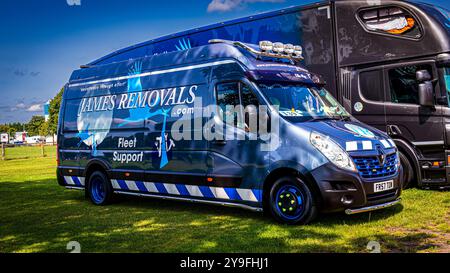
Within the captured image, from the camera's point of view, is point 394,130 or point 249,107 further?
point 394,130

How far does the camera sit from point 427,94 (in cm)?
967

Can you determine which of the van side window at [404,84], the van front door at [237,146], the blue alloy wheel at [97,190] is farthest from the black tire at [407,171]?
the blue alloy wheel at [97,190]

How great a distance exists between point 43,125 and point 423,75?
93.4m

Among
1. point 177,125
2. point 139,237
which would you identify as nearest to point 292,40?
point 177,125

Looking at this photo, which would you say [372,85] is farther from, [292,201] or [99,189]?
[99,189]

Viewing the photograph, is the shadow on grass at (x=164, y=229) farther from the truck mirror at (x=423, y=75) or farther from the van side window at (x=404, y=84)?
the truck mirror at (x=423, y=75)

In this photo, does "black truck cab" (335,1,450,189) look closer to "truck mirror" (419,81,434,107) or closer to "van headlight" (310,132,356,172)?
"truck mirror" (419,81,434,107)

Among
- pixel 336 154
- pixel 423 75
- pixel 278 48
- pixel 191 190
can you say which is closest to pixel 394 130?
pixel 423 75

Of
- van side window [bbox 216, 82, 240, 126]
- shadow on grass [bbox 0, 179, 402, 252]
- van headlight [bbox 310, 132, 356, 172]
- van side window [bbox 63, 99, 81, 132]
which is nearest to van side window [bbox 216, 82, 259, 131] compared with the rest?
van side window [bbox 216, 82, 240, 126]

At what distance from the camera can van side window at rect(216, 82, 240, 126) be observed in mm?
8281

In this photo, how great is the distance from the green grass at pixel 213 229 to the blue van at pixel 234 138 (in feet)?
1.12

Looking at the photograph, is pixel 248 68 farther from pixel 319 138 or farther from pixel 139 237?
pixel 139 237

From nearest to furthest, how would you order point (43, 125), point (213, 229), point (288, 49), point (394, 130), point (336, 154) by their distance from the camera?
point (336, 154), point (213, 229), point (288, 49), point (394, 130), point (43, 125)

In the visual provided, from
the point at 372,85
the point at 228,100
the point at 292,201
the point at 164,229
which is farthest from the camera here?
the point at 372,85
